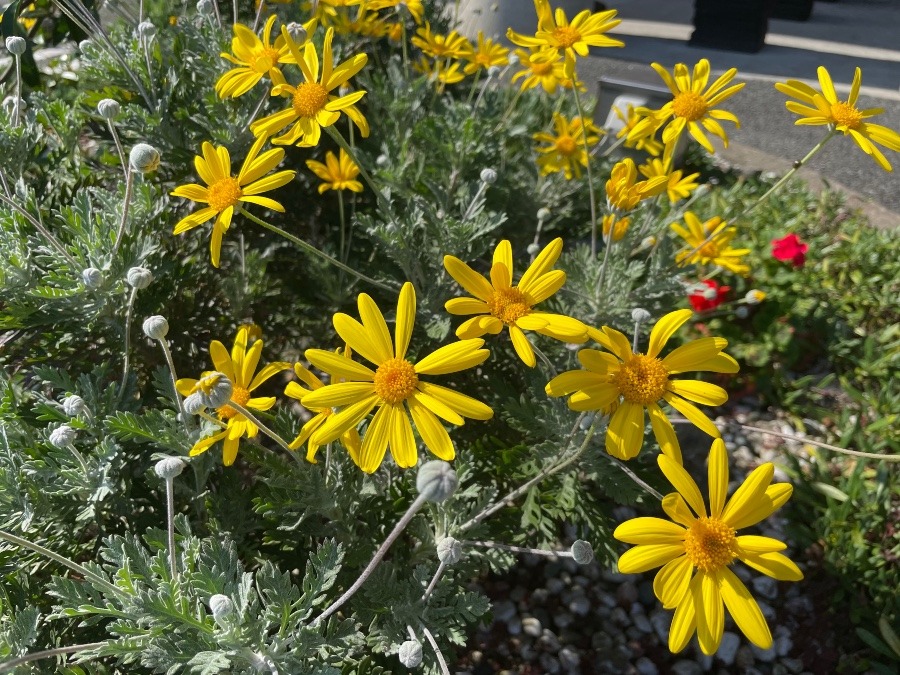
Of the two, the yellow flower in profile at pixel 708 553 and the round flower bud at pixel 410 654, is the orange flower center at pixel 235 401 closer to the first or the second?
the round flower bud at pixel 410 654

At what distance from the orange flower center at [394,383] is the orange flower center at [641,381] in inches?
16.1

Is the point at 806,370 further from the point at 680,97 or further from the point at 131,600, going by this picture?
the point at 131,600

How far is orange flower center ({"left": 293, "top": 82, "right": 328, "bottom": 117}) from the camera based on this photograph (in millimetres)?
1648

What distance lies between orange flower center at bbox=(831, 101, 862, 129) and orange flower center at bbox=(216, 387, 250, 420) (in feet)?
5.55

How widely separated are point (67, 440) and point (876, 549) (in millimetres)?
2550

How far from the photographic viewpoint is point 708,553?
1162mm

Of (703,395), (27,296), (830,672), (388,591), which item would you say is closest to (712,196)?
(830,672)

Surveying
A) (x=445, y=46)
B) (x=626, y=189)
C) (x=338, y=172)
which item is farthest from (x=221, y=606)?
(x=445, y=46)

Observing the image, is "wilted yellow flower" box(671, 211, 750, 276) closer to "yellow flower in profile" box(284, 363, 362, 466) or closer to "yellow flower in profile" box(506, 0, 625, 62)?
"yellow flower in profile" box(506, 0, 625, 62)

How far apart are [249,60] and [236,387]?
3.18ft

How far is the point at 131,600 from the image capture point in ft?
4.09

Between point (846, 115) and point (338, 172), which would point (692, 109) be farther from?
point (338, 172)

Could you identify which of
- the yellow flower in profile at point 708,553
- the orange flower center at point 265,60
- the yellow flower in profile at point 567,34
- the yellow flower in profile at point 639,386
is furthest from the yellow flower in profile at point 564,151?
the yellow flower in profile at point 708,553

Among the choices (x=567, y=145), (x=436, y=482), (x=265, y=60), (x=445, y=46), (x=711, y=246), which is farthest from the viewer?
(x=445, y=46)
